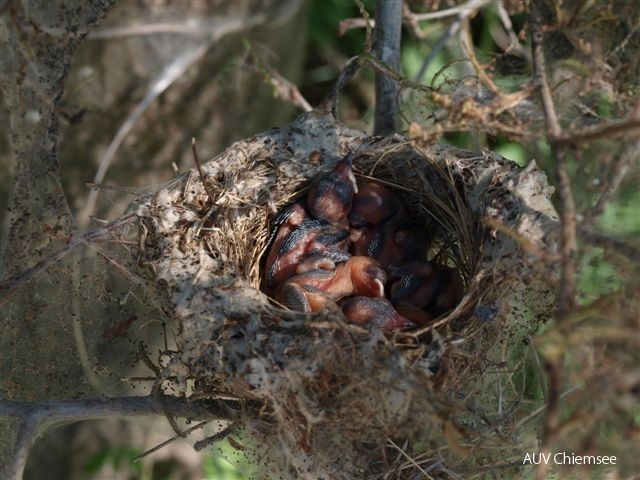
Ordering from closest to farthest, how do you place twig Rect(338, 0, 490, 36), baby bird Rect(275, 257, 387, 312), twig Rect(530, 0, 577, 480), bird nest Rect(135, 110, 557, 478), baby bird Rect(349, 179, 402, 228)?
twig Rect(530, 0, 577, 480) < bird nest Rect(135, 110, 557, 478) < baby bird Rect(275, 257, 387, 312) < baby bird Rect(349, 179, 402, 228) < twig Rect(338, 0, 490, 36)

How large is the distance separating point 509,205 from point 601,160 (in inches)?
14.8

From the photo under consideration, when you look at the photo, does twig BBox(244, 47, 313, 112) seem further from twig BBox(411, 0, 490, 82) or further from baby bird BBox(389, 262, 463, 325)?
baby bird BBox(389, 262, 463, 325)

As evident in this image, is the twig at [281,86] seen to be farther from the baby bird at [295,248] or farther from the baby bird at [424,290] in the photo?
the baby bird at [424,290]

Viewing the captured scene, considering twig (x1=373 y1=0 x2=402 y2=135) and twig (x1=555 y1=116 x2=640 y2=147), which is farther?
twig (x1=373 y1=0 x2=402 y2=135)

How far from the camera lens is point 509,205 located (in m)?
1.72

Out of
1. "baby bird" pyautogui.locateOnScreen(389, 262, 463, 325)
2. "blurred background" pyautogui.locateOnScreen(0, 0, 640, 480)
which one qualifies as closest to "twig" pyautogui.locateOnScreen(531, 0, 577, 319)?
"blurred background" pyautogui.locateOnScreen(0, 0, 640, 480)

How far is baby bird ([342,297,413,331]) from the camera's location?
5.72ft

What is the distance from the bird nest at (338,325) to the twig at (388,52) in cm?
10

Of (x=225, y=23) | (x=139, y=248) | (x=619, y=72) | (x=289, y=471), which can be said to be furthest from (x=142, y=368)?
(x=619, y=72)

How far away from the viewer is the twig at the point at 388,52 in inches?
77.9

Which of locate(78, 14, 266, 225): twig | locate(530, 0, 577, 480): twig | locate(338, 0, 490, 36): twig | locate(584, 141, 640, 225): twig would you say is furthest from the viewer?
locate(78, 14, 266, 225): twig

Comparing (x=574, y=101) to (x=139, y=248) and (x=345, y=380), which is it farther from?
(x=139, y=248)

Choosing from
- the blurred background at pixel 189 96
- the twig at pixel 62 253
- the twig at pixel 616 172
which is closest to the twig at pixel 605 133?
the twig at pixel 616 172

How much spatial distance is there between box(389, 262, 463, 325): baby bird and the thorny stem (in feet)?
1.75
